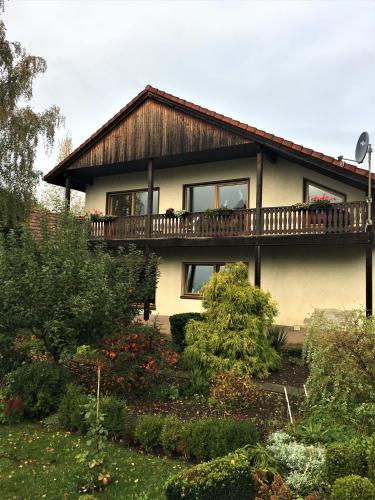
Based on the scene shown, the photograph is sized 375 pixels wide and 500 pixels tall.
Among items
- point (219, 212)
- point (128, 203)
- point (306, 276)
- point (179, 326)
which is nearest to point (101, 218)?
point (128, 203)

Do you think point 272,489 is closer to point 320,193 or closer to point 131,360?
point 131,360

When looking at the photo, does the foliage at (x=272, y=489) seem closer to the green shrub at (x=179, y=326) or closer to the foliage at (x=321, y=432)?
the foliage at (x=321, y=432)

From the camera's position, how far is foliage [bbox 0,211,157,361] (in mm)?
7008

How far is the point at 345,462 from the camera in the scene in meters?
3.78

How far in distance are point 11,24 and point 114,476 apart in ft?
55.0

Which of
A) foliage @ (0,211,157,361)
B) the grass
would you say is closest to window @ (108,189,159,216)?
foliage @ (0,211,157,361)

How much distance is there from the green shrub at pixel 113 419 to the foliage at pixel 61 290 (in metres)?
1.57

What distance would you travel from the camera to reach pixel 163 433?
5.22 m

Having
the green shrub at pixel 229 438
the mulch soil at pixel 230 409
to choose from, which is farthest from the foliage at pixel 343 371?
the green shrub at pixel 229 438

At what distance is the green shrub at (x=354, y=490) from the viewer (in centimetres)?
323

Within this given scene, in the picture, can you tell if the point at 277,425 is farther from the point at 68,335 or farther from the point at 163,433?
the point at 68,335

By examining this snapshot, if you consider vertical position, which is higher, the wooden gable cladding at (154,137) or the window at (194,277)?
the wooden gable cladding at (154,137)

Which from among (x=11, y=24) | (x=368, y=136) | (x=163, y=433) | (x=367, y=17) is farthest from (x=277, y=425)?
(x=11, y=24)

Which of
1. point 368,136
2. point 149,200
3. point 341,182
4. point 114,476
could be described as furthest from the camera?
point 149,200
